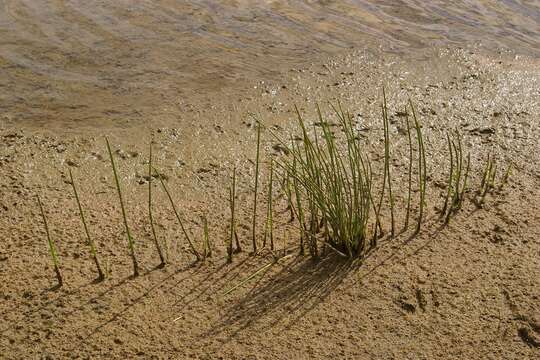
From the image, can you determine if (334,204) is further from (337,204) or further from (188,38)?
(188,38)

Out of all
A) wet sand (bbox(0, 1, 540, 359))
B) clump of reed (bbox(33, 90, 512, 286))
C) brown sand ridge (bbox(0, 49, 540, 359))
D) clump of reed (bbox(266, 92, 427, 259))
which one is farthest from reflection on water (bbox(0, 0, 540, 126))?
clump of reed (bbox(266, 92, 427, 259))

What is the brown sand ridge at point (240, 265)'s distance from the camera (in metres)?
1.88

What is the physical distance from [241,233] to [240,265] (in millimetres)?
193

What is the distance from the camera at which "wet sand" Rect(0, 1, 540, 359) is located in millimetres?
1891

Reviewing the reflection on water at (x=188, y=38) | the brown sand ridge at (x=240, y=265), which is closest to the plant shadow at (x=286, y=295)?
the brown sand ridge at (x=240, y=265)

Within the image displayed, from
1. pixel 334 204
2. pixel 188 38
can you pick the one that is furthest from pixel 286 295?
pixel 188 38

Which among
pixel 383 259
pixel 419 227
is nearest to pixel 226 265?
pixel 383 259

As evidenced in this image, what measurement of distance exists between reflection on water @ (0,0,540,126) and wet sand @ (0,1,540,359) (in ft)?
0.10

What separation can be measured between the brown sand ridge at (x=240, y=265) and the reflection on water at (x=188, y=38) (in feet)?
1.06

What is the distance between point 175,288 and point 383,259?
2.14 ft

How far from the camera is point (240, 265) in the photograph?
214 centimetres

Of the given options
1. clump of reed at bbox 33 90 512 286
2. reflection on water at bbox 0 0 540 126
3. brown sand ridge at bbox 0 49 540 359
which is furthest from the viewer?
reflection on water at bbox 0 0 540 126

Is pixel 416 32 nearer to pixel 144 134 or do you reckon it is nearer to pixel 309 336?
pixel 144 134

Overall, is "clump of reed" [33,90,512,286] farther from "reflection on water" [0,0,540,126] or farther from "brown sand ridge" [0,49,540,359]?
"reflection on water" [0,0,540,126]
